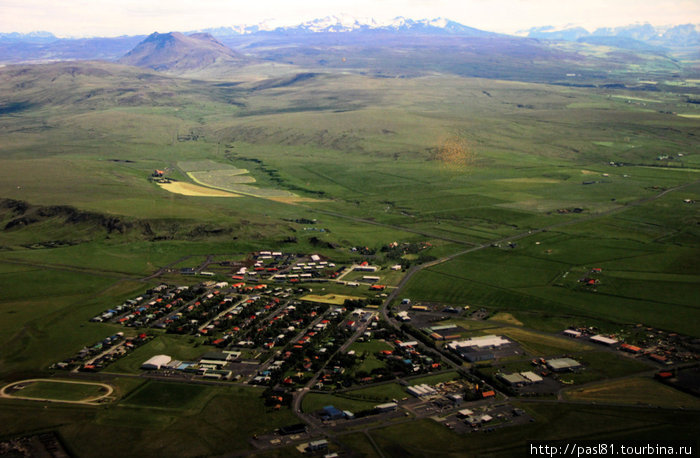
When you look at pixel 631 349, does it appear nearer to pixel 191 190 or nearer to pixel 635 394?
pixel 635 394

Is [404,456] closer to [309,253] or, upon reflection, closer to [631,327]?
[631,327]

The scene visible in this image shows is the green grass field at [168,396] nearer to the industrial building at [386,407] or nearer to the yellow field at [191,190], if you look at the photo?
the industrial building at [386,407]

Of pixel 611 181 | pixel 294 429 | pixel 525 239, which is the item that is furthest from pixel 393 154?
pixel 294 429

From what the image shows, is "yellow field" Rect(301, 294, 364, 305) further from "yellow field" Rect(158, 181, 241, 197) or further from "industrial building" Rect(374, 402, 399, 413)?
"yellow field" Rect(158, 181, 241, 197)

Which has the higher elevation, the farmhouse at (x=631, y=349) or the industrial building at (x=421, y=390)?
the farmhouse at (x=631, y=349)

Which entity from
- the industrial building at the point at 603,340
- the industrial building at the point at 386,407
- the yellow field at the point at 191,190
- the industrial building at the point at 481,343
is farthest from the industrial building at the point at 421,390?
the yellow field at the point at 191,190

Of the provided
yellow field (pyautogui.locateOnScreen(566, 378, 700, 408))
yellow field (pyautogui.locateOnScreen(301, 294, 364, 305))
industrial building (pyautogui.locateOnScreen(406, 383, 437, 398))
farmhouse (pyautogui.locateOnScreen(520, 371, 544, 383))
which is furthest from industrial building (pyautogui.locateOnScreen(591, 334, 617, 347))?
yellow field (pyautogui.locateOnScreen(301, 294, 364, 305))
